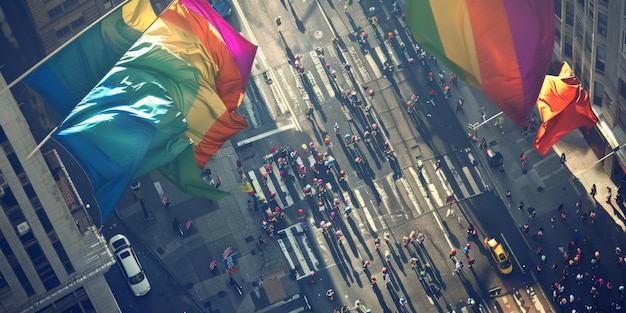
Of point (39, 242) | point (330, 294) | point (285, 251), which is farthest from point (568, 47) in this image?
point (39, 242)

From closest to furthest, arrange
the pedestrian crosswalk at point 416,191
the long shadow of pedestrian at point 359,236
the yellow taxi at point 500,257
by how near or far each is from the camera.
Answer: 1. the yellow taxi at point 500,257
2. the long shadow of pedestrian at point 359,236
3. the pedestrian crosswalk at point 416,191

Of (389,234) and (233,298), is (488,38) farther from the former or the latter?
(233,298)

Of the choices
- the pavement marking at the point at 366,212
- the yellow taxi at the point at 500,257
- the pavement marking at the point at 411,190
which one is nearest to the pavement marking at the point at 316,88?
the pavement marking at the point at 366,212

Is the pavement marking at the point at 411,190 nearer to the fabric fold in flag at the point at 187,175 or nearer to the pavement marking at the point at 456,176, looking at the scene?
the pavement marking at the point at 456,176

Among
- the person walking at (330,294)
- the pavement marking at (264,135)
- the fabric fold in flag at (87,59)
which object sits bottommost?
the person walking at (330,294)

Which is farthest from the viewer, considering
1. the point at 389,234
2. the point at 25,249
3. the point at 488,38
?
the point at 389,234

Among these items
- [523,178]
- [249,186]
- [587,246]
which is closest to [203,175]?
[249,186]
